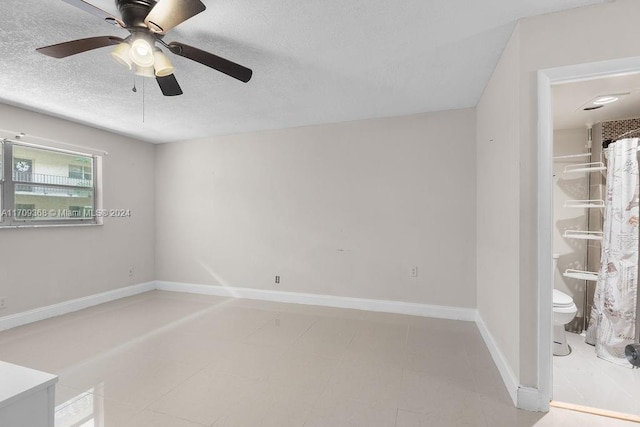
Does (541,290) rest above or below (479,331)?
above

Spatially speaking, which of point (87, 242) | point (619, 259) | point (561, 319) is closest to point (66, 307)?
point (87, 242)

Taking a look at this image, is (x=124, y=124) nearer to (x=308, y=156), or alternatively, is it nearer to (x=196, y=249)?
(x=196, y=249)

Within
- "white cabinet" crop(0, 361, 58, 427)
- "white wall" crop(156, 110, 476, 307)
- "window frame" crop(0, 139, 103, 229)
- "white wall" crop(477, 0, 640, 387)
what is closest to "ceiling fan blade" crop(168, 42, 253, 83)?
"white cabinet" crop(0, 361, 58, 427)

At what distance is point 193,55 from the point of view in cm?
166

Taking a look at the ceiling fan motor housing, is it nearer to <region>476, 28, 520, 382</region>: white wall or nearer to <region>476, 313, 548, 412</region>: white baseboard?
<region>476, 28, 520, 382</region>: white wall

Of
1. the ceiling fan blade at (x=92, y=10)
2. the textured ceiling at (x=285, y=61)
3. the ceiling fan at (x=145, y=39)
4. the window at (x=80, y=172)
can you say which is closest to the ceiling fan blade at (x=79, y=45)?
the ceiling fan at (x=145, y=39)

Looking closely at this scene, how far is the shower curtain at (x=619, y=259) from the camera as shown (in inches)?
89.7

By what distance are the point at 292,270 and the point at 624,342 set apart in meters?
3.24

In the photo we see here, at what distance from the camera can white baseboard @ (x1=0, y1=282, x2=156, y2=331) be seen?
2.92m

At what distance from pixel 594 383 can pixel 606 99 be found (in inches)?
88.1

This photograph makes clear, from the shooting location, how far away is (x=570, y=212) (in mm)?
2959

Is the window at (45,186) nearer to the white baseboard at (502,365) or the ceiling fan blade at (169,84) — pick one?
the ceiling fan blade at (169,84)

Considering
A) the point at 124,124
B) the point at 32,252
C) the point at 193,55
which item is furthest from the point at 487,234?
the point at 32,252

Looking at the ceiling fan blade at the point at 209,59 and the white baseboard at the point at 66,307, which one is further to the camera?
the white baseboard at the point at 66,307
